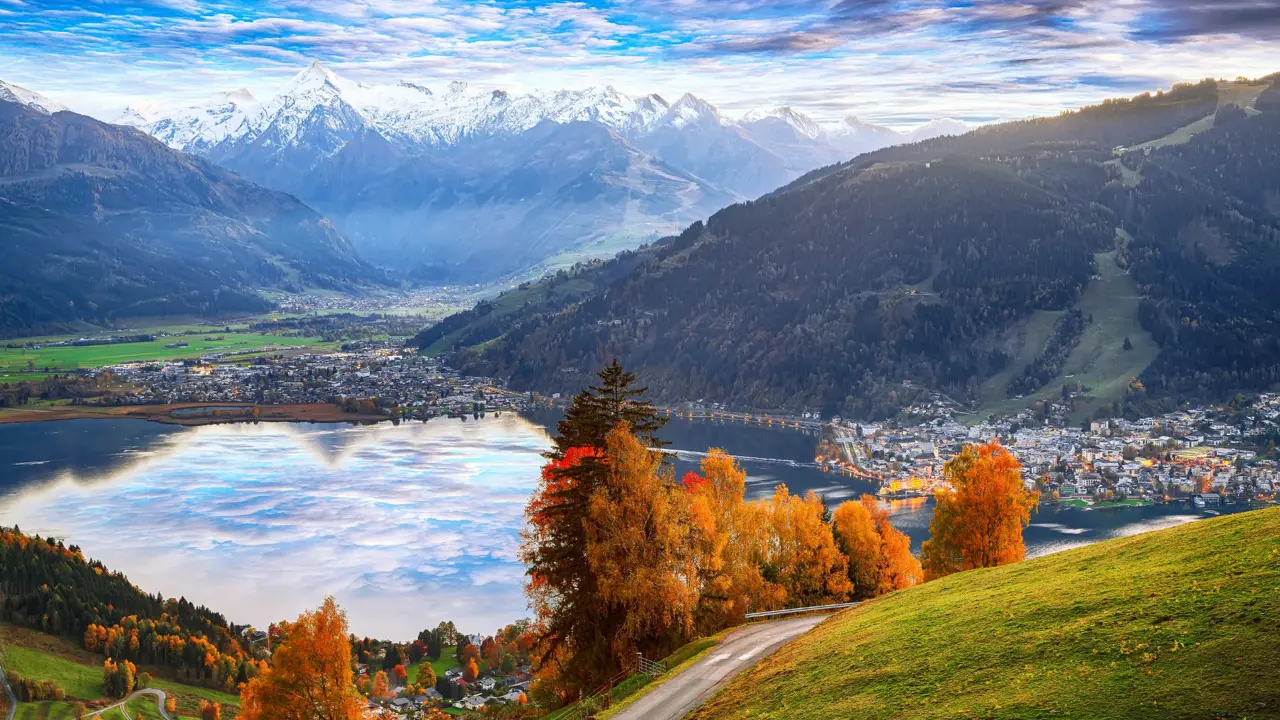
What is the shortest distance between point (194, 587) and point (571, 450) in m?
68.7

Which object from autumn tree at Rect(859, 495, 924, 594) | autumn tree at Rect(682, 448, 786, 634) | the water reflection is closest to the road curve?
the water reflection

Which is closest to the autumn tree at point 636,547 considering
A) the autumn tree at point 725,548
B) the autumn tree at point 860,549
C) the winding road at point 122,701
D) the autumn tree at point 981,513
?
the autumn tree at point 725,548

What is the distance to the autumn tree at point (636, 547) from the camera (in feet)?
128

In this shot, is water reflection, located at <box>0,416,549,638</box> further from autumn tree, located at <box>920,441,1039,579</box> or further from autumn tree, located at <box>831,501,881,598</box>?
autumn tree, located at <box>920,441,1039,579</box>

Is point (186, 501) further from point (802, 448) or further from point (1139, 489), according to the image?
point (1139, 489)

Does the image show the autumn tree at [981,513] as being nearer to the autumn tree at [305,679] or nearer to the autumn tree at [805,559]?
the autumn tree at [805,559]

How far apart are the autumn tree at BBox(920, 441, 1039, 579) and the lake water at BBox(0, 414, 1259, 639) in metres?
41.9

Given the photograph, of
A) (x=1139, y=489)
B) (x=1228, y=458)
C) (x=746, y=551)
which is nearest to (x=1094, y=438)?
(x=1228, y=458)

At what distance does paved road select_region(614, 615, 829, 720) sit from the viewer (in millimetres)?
30594

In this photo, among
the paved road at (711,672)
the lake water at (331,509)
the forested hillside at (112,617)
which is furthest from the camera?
the lake water at (331,509)

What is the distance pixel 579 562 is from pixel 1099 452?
5192 inches

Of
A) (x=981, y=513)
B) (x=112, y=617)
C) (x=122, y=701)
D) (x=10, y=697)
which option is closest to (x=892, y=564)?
(x=981, y=513)

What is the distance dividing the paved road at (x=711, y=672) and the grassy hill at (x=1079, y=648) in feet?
3.62

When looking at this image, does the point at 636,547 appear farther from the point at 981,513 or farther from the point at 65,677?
the point at 65,677
